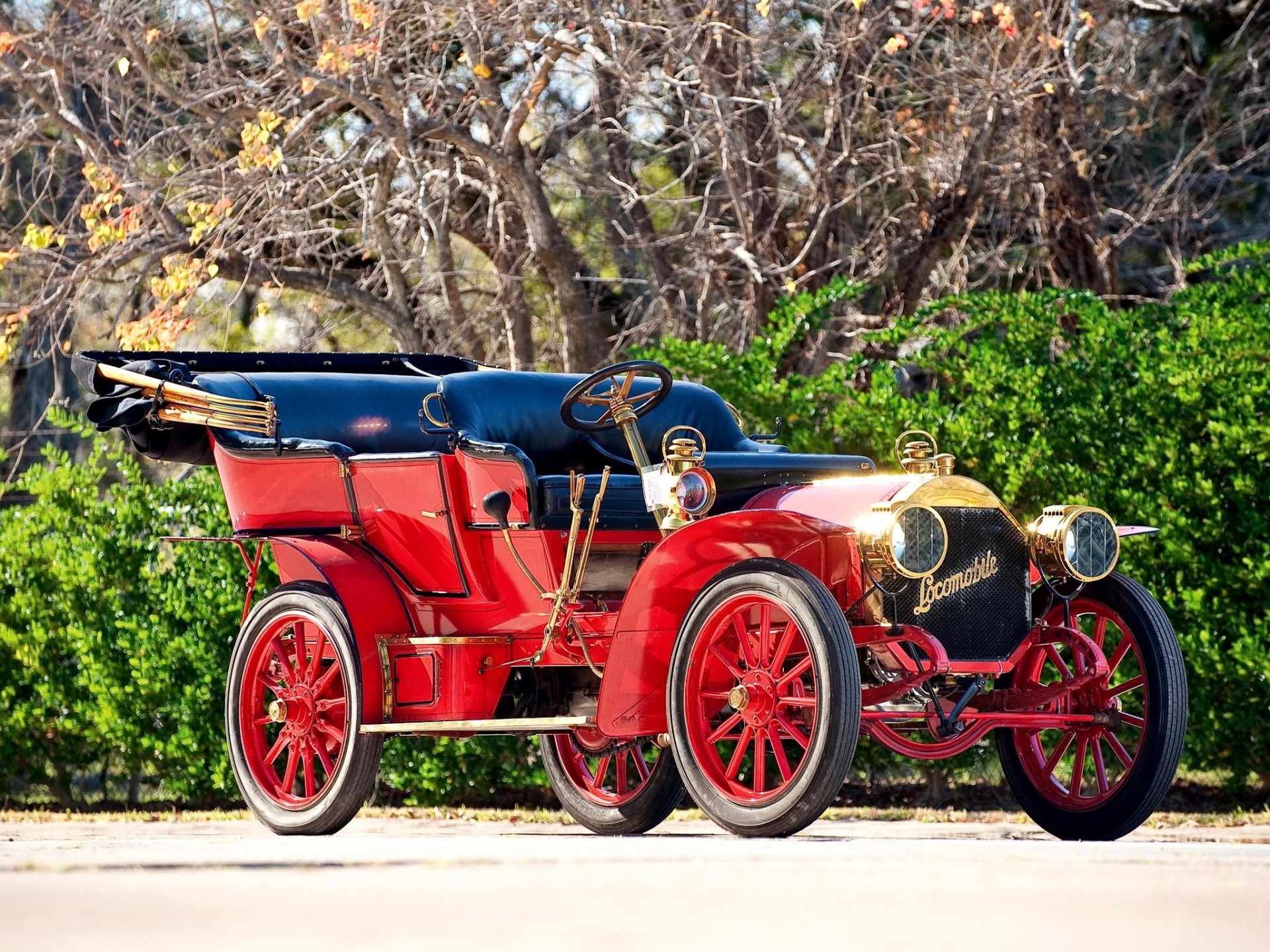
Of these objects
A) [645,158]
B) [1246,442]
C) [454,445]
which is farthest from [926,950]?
[645,158]

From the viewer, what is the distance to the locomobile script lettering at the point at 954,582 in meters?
5.70

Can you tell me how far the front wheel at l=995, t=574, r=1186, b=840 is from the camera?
5.86 metres

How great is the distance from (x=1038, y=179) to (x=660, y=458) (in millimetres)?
5333

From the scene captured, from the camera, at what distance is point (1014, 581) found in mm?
5969

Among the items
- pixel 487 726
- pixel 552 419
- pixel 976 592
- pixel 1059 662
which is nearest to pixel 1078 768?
pixel 1059 662

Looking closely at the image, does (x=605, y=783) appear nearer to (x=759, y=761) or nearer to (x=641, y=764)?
(x=641, y=764)

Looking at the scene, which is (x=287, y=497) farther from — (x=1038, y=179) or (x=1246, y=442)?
(x=1038, y=179)

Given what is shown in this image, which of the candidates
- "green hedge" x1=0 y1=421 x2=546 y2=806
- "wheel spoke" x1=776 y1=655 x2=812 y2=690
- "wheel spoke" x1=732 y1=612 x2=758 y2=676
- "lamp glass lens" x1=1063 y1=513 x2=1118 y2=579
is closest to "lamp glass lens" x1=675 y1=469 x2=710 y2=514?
"wheel spoke" x1=732 y1=612 x2=758 y2=676

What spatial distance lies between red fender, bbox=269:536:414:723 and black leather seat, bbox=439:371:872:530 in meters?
0.65

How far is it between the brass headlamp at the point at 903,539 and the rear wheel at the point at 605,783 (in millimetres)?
1845

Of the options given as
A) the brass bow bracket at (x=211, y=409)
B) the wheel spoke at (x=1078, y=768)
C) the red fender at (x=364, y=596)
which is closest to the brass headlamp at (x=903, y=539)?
the wheel spoke at (x=1078, y=768)

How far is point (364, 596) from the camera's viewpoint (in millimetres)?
6766

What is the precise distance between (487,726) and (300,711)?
1.09 metres

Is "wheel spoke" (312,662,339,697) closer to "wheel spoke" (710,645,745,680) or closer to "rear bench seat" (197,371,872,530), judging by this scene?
"rear bench seat" (197,371,872,530)
